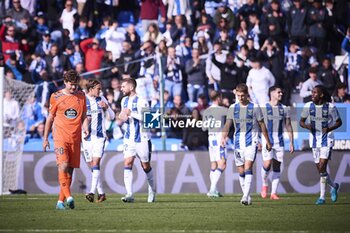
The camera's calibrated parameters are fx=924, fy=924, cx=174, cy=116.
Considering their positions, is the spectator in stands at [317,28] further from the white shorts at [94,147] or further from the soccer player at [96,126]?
the white shorts at [94,147]

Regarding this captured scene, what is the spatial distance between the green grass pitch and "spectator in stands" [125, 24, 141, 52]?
7.16 metres

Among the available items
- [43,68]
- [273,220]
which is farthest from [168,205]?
[43,68]

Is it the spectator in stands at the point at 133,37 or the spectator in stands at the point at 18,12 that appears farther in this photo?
the spectator in stands at the point at 18,12

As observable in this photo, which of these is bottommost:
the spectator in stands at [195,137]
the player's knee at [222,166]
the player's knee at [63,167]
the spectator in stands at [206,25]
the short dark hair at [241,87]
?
the player's knee at [222,166]

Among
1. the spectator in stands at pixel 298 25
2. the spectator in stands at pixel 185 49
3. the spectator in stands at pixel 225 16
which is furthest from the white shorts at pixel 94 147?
the spectator in stands at pixel 298 25

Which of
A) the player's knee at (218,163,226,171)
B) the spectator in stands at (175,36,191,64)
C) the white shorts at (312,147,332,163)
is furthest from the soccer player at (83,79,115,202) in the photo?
A: the spectator in stands at (175,36,191,64)

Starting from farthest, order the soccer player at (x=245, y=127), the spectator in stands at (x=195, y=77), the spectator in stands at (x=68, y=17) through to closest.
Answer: the spectator in stands at (x=68, y=17) → the spectator in stands at (x=195, y=77) → the soccer player at (x=245, y=127)

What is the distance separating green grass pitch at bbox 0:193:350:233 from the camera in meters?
12.2

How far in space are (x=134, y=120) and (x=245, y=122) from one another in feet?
7.02

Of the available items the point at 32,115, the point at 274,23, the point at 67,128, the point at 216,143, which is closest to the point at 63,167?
the point at 67,128

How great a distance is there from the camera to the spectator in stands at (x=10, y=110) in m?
21.9

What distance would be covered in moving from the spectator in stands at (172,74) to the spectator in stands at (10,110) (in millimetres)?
3642

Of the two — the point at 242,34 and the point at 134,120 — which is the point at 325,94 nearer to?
the point at 134,120

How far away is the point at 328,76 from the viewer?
23.1 m
